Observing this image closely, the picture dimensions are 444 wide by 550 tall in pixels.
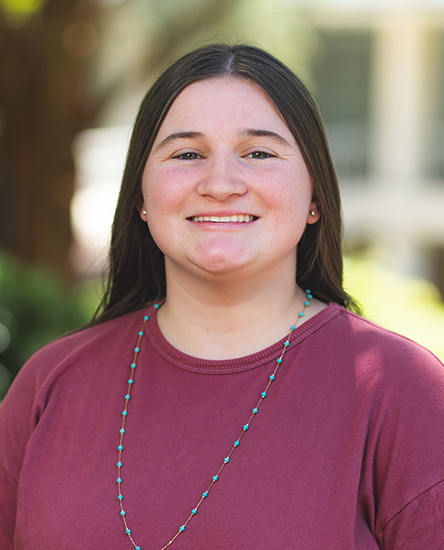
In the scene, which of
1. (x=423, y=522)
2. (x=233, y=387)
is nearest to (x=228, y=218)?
(x=233, y=387)

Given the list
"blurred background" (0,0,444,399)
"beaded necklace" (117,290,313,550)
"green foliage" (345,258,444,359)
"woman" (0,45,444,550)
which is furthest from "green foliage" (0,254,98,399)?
"beaded necklace" (117,290,313,550)

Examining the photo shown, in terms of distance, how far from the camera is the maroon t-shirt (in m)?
1.78

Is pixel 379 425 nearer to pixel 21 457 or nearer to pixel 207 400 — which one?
pixel 207 400

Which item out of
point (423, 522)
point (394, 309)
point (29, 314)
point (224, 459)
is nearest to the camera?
point (423, 522)

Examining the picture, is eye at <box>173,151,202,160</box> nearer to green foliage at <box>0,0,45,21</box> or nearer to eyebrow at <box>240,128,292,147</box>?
eyebrow at <box>240,128,292,147</box>

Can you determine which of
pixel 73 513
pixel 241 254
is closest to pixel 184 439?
pixel 73 513

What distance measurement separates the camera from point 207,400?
6.61ft

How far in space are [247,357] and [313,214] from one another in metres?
0.44

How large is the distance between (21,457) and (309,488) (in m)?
0.82

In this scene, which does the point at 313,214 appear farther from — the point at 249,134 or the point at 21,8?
the point at 21,8

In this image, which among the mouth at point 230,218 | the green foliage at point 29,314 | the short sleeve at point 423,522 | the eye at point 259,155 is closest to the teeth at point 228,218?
the mouth at point 230,218

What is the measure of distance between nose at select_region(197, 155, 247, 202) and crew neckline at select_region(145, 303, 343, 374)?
0.39 m

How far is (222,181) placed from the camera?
76.2 inches

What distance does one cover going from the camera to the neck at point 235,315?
2082 mm
